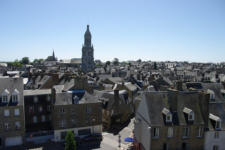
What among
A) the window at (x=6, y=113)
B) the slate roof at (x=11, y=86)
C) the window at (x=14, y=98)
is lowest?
the window at (x=6, y=113)

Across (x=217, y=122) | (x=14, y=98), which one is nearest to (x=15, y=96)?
(x=14, y=98)

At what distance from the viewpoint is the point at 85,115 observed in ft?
134

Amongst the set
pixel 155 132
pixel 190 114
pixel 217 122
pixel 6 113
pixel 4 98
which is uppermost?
pixel 4 98

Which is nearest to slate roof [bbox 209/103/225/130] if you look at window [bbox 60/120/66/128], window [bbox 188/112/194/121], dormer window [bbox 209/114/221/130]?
dormer window [bbox 209/114/221/130]

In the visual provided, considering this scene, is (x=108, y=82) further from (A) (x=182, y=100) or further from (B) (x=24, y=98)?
(A) (x=182, y=100)

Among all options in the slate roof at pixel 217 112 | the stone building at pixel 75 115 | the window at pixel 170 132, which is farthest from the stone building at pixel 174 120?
the stone building at pixel 75 115

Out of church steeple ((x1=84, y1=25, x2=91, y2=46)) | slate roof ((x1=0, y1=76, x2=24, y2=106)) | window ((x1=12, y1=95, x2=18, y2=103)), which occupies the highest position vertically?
church steeple ((x1=84, y1=25, x2=91, y2=46))

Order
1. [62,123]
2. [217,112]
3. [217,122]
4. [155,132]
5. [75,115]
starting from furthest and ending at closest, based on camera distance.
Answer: [75,115] → [62,123] → [217,112] → [217,122] → [155,132]

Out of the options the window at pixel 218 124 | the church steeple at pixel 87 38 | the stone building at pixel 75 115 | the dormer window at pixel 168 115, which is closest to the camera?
the dormer window at pixel 168 115

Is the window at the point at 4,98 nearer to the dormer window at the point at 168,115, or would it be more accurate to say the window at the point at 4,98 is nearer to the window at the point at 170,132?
the dormer window at the point at 168,115

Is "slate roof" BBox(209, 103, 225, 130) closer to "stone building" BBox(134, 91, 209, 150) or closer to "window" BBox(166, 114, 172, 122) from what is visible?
"stone building" BBox(134, 91, 209, 150)

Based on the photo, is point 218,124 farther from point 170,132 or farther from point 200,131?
point 170,132

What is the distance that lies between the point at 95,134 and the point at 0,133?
1779cm

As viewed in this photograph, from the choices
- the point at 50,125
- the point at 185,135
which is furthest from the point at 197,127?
the point at 50,125
